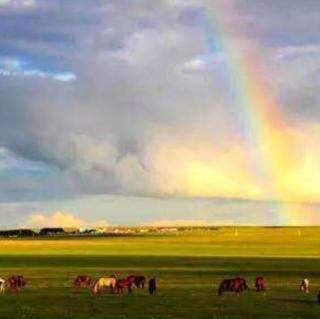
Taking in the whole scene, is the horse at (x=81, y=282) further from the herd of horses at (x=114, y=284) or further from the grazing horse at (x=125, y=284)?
the grazing horse at (x=125, y=284)

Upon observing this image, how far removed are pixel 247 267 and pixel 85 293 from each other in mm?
36292

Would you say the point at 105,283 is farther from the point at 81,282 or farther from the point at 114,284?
the point at 81,282

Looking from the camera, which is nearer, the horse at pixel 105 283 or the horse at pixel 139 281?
the horse at pixel 105 283

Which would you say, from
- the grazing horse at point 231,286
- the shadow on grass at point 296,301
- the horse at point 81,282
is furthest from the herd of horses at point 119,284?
the shadow on grass at point 296,301

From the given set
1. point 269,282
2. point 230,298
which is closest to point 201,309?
point 230,298

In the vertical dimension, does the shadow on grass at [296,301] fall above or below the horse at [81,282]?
below

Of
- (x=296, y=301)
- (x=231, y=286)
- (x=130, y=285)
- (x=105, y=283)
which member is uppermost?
(x=105, y=283)

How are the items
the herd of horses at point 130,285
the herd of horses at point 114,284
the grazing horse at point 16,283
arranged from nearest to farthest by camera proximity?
1. the herd of horses at point 130,285
2. the herd of horses at point 114,284
3. the grazing horse at point 16,283

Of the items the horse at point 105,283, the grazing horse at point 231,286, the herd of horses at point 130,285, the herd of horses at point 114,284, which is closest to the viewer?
the grazing horse at point 231,286

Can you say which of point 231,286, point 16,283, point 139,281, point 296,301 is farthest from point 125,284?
point 296,301

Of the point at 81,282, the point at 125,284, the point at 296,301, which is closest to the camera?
the point at 296,301

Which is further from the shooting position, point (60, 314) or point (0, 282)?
point (0, 282)

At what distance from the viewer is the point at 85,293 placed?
1912 inches

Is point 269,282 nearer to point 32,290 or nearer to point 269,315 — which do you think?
point 32,290
